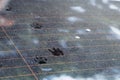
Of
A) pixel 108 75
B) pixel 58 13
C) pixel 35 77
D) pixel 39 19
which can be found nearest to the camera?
pixel 35 77

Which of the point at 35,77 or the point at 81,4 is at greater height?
the point at 81,4

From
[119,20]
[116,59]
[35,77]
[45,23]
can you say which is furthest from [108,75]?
[119,20]

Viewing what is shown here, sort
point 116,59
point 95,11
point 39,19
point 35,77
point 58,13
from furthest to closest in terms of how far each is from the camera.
Answer: point 95,11 → point 58,13 → point 39,19 → point 116,59 → point 35,77

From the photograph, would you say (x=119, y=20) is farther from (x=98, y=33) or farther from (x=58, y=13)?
(x=58, y=13)

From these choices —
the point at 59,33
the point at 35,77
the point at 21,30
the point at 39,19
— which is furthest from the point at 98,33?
the point at 35,77

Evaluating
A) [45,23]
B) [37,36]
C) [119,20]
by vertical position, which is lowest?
[37,36]

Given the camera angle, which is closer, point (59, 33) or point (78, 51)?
point (78, 51)
